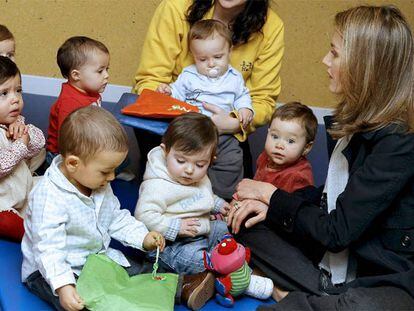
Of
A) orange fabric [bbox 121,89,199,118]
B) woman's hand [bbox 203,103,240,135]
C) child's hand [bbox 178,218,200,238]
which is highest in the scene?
orange fabric [bbox 121,89,199,118]

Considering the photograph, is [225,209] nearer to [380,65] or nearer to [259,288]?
[259,288]

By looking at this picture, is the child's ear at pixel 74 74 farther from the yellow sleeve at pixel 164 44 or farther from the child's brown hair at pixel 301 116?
the child's brown hair at pixel 301 116

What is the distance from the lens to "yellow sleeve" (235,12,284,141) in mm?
2557

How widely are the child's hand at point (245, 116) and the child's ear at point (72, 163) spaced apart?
881 millimetres

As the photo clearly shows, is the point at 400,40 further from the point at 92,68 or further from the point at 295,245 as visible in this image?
the point at 92,68

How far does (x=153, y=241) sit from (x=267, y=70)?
1.05 meters

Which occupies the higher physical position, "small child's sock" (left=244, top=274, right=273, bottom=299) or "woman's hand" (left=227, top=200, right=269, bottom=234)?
"woman's hand" (left=227, top=200, right=269, bottom=234)

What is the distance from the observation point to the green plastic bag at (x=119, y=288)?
5.25 ft

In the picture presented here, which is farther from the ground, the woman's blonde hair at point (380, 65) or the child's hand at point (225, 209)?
the woman's blonde hair at point (380, 65)

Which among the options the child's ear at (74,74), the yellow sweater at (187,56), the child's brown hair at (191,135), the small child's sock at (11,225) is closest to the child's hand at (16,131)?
the small child's sock at (11,225)

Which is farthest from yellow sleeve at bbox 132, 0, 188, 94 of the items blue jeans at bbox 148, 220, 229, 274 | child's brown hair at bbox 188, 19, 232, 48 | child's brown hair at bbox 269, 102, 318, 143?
blue jeans at bbox 148, 220, 229, 274

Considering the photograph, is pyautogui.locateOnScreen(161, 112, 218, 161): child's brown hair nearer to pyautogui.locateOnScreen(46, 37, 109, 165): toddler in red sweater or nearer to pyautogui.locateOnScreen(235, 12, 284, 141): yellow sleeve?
pyautogui.locateOnScreen(46, 37, 109, 165): toddler in red sweater

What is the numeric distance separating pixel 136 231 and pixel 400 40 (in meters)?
0.89

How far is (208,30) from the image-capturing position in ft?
7.66
